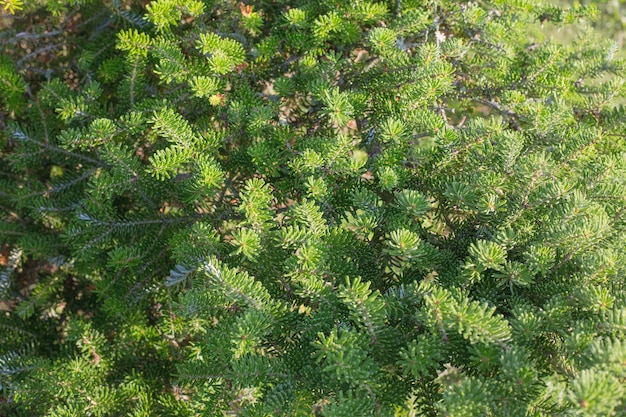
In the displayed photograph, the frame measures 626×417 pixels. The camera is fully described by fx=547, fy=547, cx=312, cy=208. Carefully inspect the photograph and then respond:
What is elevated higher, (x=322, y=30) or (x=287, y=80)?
(x=322, y=30)

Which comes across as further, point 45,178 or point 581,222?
point 45,178

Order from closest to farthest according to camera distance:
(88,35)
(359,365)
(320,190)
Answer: (359,365)
(320,190)
(88,35)

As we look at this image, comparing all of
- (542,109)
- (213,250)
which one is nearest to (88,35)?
(213,250)

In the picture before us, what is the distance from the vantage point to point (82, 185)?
177cm

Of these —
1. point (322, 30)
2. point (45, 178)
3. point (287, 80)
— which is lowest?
point (45, 178)

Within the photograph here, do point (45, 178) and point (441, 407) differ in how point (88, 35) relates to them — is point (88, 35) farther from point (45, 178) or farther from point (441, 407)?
point (441, 407)

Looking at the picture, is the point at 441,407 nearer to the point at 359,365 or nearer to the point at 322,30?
the point at 359,365

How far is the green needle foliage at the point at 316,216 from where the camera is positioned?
96 centimetres

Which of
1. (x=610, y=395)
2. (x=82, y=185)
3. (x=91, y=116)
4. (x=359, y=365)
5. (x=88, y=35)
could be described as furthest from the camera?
(x=88, y=35)

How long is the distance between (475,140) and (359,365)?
570mm

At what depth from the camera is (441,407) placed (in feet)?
2.77

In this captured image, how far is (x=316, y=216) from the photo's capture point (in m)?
1.11

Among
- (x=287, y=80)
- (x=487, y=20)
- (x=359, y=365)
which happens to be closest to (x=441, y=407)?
(x=359, y=365)

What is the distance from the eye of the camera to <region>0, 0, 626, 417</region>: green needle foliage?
0.96 metres
